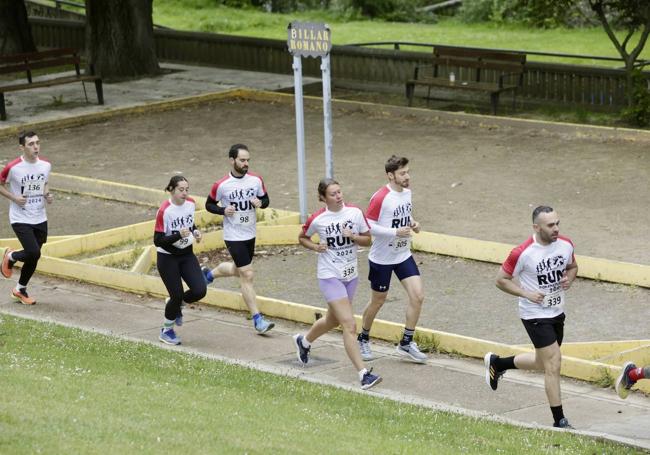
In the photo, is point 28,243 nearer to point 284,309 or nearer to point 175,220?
point 175,220

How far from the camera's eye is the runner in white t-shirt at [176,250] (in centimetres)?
1183

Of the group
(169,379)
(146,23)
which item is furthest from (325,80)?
(146,23)

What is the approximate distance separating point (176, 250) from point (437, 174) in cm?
860

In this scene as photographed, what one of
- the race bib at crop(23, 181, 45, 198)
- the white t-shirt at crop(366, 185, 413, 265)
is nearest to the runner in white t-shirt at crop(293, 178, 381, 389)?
the white t-shirt at crop(366, 185, 413, 265)

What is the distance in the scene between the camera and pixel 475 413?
10.0 metres

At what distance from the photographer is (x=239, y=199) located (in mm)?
12453

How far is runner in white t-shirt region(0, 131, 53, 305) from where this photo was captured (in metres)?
13.2

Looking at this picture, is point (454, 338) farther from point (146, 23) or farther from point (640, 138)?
point (146, 23)

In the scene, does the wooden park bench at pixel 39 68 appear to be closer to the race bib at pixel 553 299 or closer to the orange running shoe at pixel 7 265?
the orange running shoe at pixel 7 265

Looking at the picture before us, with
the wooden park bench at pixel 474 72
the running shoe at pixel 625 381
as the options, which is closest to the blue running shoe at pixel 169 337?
the running shoe at pixel 625 381

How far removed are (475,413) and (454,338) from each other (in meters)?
1.98

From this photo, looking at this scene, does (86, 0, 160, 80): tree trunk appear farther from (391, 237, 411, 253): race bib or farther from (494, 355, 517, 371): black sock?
(494, 355, 517, 371): black sock

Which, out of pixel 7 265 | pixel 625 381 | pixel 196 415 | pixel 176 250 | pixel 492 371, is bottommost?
pixel 7 265

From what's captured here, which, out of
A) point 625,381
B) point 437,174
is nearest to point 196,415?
point 625,381
